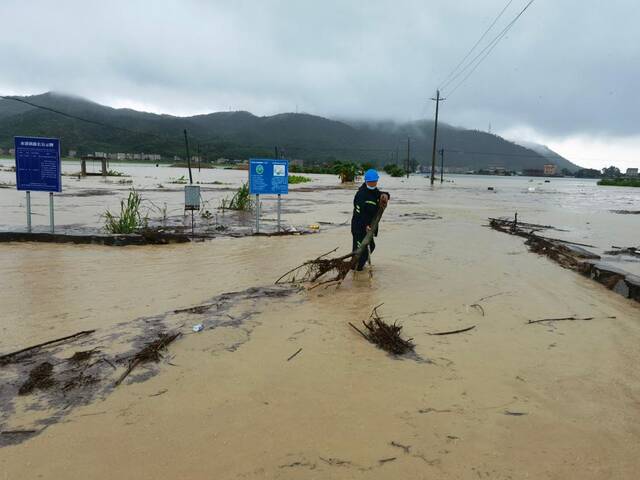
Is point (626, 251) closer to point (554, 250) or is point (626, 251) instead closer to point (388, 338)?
point (554, 250)

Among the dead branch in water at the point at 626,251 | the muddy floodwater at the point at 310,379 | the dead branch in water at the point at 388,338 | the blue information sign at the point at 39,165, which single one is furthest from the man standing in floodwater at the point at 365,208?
the blue information sign at the point at 39,165

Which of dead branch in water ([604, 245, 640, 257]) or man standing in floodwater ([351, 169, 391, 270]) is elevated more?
man standing in floodwater ([351, 169, 391, 270])

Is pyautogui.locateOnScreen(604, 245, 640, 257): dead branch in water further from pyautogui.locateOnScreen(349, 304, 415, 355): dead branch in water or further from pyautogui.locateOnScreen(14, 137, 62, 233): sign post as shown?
pyautogui.locateOnScreen(14, 137, 62, 233): sign post

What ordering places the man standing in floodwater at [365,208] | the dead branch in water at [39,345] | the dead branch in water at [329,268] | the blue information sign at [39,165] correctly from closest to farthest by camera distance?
the dead branch in water at [39,345], the dead branch in water at [329,268], the man standing in floodwater at [365,208], the blue information sign at [39,165]

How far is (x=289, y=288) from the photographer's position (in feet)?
20.2

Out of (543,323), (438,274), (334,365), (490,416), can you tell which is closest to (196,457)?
(334,365)

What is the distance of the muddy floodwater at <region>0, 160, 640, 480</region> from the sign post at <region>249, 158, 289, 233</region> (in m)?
4.14

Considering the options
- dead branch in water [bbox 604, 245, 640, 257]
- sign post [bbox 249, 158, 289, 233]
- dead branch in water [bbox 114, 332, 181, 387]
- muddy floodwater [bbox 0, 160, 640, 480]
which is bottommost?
muddy floodwater [bbox 0, 160, 640, 480]

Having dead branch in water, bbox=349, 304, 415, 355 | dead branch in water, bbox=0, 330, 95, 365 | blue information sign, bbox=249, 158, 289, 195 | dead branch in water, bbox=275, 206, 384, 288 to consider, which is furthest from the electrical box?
dead branch in water, bbox=349, 304, 415, 355

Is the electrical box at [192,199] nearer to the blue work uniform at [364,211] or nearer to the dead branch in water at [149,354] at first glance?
the blue work uniform at [364,211]

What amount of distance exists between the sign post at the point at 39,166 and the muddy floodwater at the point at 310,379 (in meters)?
2.75

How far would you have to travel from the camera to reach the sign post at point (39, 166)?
924 cm

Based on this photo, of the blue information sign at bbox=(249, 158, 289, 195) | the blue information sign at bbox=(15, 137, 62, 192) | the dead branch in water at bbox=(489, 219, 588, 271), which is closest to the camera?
the dead branch in water at bbox=(489, 219, 588, 271)

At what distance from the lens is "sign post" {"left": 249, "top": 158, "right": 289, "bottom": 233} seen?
10945mm
